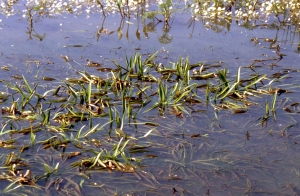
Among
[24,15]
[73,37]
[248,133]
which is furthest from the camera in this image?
[24,15]

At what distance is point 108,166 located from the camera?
345 cm

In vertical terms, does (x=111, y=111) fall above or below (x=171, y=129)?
above

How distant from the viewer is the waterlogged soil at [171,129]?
10.9ft

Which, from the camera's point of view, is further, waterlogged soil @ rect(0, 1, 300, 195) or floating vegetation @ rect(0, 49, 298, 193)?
floating vegetation @ rect(0, 49, 298, 193)

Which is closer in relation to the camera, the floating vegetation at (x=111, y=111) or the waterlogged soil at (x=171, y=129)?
the waterlogged soil at (x=171, y=129)

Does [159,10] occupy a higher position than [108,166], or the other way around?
[159,10]

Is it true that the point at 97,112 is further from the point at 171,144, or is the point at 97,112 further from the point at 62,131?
the point at 171,144

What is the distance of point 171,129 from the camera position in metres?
4.07

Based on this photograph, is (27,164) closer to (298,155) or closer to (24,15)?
(298,155)

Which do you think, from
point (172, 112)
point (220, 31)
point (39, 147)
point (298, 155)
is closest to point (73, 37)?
point (220, 31)

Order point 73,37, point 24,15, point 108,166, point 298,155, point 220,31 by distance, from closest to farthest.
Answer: point 108,166, point 298,155, point 73,37, point 220,31, point 24,15

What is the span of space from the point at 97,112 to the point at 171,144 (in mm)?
827

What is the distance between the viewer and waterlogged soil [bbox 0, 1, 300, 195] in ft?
10.9

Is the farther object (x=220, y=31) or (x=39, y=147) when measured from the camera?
(x=220, y=31)
